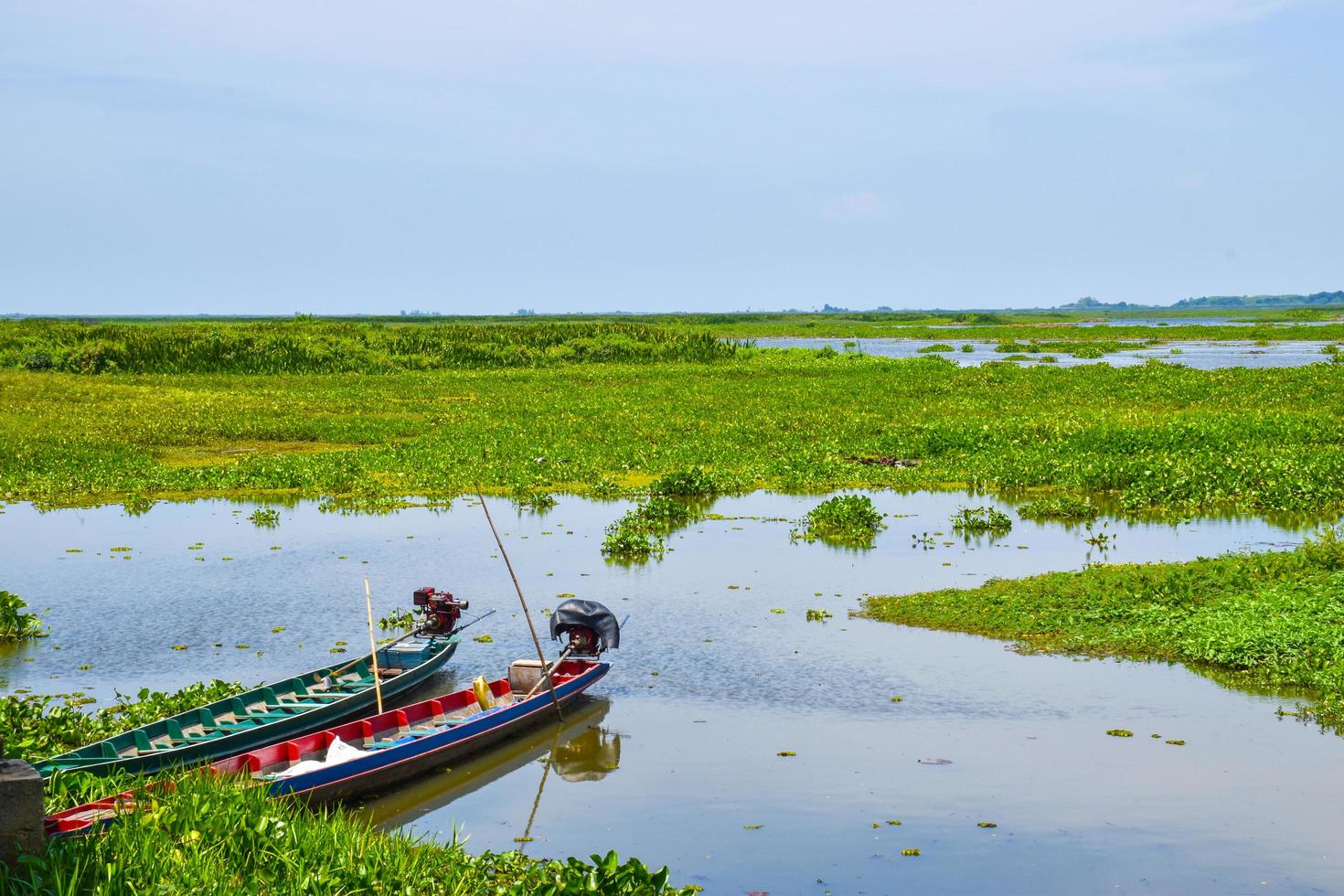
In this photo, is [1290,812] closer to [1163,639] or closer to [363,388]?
[1163,639]

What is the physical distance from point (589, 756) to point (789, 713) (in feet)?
8.01

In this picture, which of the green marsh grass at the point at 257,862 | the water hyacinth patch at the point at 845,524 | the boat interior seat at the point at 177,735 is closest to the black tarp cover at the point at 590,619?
the boat interior seat at the point at 177,735

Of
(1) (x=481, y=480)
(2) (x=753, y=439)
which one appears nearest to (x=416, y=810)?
(1) (x=481, y=480)

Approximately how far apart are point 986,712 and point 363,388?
4117 cm

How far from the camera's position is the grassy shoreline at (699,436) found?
30.2 metres

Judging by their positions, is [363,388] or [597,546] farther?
[363,388]

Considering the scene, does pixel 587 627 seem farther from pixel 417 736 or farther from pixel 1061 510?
pixel 1061 510

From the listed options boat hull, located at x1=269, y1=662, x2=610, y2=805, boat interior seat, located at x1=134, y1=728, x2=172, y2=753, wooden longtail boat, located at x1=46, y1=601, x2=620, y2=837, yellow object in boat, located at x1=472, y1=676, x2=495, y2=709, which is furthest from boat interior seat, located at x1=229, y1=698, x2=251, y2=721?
yellow object in boat, located at x1=472, y1=676, x2=495, y2=709

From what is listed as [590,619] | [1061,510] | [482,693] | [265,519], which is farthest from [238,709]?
[1061,510]

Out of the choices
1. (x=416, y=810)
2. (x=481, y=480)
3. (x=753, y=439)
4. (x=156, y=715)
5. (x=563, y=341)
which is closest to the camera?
(x=416, y=810)

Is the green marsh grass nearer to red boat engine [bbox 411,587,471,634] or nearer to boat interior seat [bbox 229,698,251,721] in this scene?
boat interior seat [bbox 229,698,251,721]

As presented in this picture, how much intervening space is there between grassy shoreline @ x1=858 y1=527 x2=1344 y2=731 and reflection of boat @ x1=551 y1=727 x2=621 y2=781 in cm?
583

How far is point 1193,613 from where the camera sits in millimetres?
17641

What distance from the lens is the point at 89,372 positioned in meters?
54.8
